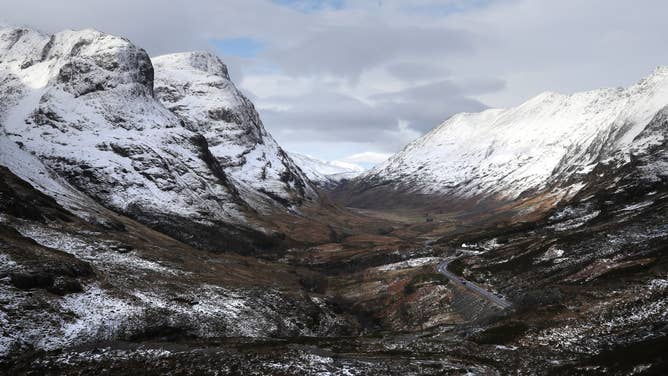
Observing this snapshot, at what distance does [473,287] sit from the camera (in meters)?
93.9

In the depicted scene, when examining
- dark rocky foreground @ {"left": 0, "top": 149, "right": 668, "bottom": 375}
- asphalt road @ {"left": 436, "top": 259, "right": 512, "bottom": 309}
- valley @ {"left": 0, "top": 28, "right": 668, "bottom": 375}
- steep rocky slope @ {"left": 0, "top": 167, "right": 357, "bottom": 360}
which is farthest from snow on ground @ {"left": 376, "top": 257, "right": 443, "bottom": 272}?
steep rocky slope @ {"left": 0, "top": 167, "right": 357, "bottom": 360}

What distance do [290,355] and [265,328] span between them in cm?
2446

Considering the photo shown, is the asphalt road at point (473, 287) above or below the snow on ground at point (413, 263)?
below

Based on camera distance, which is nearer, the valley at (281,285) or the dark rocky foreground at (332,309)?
the dark rocky foreground at (332,309)

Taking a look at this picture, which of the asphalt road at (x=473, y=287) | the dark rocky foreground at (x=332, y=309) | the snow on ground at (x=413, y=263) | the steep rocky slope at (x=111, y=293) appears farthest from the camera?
the snow on ground at (x=413, y=263)

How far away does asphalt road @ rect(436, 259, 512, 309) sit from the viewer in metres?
78.1

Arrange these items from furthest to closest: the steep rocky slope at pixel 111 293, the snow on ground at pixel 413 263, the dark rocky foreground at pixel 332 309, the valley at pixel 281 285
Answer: the snow on ground at pixel 413 263, the steep rocky slope at pixel 111 293, the valley at pixel 281 285, the dark rocky foreground at pixel 332 309

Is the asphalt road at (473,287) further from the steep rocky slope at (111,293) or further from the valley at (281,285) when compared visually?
the steep rocky slope at (111,293)

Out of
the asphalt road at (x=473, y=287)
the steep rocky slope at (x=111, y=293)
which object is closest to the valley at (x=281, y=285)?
the steep rocky slope at (x=111, y=293)

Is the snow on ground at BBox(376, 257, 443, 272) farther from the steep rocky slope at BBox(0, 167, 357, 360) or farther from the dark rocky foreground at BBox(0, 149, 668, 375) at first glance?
the steep rocky slope at BBox(0, 167, 357, 360)

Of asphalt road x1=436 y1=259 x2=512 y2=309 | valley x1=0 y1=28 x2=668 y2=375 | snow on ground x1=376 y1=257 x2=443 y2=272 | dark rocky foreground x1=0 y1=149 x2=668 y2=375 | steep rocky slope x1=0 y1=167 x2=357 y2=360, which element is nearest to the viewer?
dark rocky foreground x1=0 y1=149 x2=668 y2=375

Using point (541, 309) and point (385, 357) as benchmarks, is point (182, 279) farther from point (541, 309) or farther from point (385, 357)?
point (541, 309)

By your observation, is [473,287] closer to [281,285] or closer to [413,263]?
[281,285]

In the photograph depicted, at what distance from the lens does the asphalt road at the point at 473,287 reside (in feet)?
256
